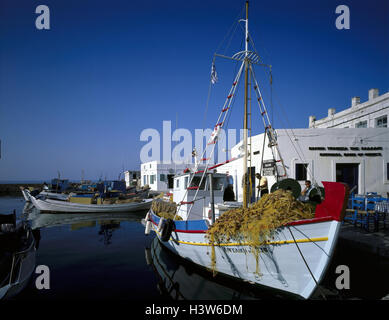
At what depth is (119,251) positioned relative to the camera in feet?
35.0

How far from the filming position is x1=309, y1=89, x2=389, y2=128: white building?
62.3 feet

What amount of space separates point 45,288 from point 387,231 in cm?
1215

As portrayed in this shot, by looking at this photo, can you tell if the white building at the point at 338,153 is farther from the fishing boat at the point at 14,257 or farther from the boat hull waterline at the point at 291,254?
the fishing boat at the point at 14,257

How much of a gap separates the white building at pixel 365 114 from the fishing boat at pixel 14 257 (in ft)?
79.4

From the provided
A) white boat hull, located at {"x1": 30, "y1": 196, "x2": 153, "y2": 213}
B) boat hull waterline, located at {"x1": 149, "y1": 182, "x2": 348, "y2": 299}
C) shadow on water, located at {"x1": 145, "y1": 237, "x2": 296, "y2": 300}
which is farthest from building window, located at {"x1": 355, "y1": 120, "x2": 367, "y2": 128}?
white boat hull, located at {"x1": 30, "y1": 196, "x2": 153, "y2": 213}

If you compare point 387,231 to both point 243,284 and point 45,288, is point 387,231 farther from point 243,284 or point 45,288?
point 45,288

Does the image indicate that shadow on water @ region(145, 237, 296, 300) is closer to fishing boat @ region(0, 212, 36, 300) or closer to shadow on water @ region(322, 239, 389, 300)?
shadow on water @ region(322, 239, 389, 300)

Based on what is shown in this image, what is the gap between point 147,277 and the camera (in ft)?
26.1

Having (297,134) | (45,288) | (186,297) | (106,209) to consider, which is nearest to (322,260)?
(186,297)

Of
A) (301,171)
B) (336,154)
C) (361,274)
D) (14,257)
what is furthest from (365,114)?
(14,257)

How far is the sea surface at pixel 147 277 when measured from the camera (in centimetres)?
605

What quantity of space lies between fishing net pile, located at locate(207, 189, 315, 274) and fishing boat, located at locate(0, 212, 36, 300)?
548 centimetres

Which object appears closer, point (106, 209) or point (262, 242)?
point (262, 242)

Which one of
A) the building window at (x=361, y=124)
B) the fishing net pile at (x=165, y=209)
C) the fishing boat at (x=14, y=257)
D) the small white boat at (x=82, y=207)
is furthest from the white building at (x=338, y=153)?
the small white boat at (x=82, y=207)
